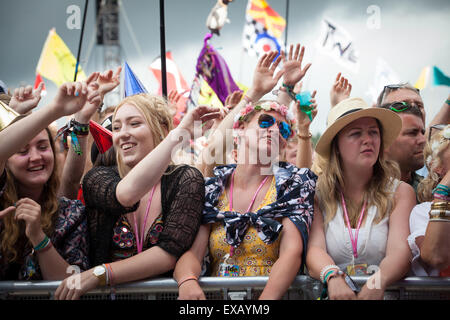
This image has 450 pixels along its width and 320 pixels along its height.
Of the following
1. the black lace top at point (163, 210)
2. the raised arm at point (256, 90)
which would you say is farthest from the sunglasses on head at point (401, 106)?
the black lace top at point (163, 210)

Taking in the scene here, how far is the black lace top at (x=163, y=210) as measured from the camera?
237 centimetres

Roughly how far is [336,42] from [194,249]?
414 cm

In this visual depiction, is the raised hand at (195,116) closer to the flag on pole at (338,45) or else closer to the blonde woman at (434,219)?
the blonde woman at (434,219)

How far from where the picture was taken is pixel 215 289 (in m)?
2.17

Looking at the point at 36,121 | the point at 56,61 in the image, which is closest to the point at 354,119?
the point at 36,121

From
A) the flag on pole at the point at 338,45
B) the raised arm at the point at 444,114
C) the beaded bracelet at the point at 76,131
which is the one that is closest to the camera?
the beaded bracelet at the point at 76,131

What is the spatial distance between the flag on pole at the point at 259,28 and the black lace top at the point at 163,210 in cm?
515

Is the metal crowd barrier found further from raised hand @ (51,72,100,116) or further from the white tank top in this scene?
raised hand @ (51,72,100,116)

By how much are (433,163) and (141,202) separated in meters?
1.70

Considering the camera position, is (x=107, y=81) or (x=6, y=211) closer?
(x=6, y=211)

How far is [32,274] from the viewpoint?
7.68ft

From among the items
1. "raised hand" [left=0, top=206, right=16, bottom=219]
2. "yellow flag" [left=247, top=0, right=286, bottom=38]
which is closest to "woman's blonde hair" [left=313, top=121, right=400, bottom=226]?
"raised hand" [left=0, top=206, right=16, bottom=219]

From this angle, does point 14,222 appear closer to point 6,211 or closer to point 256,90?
point 6,211
